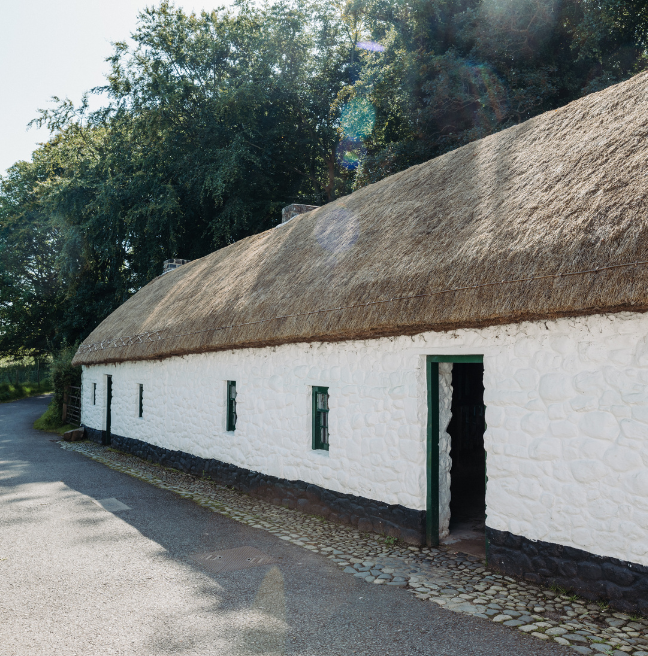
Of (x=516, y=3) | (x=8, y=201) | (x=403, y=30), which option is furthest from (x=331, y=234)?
(x=8, y=201)

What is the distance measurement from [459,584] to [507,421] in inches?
62.5

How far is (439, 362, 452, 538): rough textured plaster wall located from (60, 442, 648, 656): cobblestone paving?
39cm

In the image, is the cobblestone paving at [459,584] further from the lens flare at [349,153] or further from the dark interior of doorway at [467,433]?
the lens flare at [349,153]

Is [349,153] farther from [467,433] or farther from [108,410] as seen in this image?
[467,433]

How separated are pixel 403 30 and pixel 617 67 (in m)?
6.80

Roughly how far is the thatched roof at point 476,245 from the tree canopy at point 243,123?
30.3 feet

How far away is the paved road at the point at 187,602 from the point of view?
4074mm

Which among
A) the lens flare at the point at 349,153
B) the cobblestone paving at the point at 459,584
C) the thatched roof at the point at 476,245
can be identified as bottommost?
the cobblestone paving at the point at 459,584

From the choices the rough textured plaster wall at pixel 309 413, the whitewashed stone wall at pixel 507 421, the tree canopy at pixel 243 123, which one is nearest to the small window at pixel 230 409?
the rough textured plaster wall at pixel 309 413

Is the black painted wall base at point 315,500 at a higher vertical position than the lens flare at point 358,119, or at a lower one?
lower

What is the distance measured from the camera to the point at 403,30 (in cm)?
1855

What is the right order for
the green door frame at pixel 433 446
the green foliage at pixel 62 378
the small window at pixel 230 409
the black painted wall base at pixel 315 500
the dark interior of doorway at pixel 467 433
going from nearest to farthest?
the green door frame at pixel 433 446
the black painted wall base at pixel 315 500
the dark interior of doorway at pixel 467 433
the small window at pixel 230 409
the green foliage at pixel 62 378

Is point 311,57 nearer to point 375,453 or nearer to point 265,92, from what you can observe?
point 265,92

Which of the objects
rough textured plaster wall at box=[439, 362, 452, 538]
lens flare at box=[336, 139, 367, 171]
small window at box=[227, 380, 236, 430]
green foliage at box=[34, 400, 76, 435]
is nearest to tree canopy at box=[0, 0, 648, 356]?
lens flare at box=[336, 139, 367, 171]
